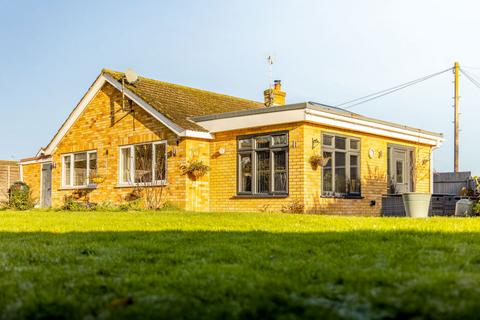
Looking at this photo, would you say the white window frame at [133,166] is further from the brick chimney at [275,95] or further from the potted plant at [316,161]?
the brick chimney at [275,95]

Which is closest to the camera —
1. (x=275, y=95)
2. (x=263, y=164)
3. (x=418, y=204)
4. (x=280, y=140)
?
(x=418, y=204)

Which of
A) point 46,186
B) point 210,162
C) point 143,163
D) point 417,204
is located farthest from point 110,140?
point 417,204

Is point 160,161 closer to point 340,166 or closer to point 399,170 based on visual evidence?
point 340,166

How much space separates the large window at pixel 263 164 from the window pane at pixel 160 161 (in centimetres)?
279

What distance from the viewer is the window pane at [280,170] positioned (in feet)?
56.8

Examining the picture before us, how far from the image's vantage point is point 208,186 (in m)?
19.2

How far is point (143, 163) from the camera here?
20.4 meters

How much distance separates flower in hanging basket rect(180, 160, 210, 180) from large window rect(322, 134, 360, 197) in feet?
12.9

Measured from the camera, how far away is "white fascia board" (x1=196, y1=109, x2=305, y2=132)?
16672 mm

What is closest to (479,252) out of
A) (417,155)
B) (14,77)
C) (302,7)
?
(302,7)

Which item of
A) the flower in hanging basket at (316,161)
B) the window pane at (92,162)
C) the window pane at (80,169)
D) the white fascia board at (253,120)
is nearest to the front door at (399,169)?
the flower in hanging basket at (316,161)

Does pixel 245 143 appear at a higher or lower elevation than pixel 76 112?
lower

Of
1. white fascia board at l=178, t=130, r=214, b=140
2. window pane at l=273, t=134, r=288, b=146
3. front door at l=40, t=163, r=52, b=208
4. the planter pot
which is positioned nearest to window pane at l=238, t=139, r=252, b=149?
window pane at l=273, t=134, r=288, b=146

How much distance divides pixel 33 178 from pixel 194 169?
12540 mm
